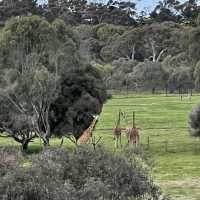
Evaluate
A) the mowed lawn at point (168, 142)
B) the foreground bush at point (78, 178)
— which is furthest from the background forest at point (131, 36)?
the foreground bush at point (78, 178)

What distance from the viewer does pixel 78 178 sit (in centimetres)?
1210

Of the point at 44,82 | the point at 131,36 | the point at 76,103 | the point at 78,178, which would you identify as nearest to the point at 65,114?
the point at 76,103

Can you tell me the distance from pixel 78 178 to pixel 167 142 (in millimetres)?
30967

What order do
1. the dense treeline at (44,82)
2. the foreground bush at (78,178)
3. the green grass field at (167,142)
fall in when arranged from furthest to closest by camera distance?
the dense treeline at (44,82) → the green grass field at (167,142) → the foreground bush at (78,178)

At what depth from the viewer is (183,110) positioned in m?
71.1

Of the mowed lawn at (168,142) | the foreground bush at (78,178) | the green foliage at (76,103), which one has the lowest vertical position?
the mowed lawn at (168,142)

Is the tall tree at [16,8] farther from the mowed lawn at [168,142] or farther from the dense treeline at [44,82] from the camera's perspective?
the dense treeline at [44,82]

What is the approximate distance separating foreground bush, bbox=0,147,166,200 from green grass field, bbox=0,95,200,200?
370 inches

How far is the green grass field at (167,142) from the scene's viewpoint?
83.4 ft

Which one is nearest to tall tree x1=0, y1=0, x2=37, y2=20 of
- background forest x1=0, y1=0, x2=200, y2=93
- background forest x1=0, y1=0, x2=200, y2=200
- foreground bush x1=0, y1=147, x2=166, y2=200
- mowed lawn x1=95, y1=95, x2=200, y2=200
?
background forest x1=0, y1=0, x2=200, y2=93

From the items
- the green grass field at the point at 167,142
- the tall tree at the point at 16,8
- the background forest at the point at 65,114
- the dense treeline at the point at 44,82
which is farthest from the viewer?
the tall tree at the point at 16,8

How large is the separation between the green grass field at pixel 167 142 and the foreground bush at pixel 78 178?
9.39 metres

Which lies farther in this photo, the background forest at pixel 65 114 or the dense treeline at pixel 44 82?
the dense treeline at pixel 44 82

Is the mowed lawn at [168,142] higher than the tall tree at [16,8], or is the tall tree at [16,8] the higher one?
the tall tree at [16,8]
